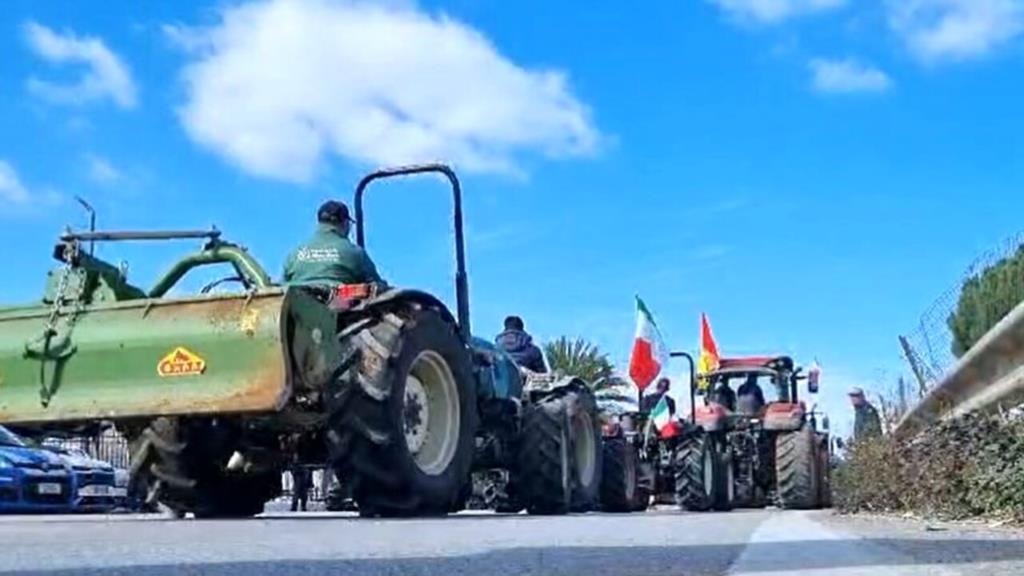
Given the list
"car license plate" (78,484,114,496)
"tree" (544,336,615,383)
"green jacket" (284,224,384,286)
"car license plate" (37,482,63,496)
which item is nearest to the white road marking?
"green jacket" (284,224,384,286)

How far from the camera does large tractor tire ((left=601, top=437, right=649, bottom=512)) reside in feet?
48.1

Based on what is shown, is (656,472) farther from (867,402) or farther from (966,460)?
(966,460)

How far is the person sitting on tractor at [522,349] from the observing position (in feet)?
41.3

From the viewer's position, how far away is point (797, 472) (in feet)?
52.1

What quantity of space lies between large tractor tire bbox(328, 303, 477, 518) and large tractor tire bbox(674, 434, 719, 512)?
698 cm

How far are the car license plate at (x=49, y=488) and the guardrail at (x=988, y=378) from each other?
9.93 m

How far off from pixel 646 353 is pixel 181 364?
1475cm

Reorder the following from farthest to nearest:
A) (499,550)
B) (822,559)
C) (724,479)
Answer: (724,479)
(499,550)
(822,559)

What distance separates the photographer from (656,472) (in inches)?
680

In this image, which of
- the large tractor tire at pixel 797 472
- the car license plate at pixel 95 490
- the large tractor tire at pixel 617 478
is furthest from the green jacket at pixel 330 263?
the large tractor tire at pixel 797 472

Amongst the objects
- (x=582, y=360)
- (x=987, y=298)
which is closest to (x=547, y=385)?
(x=987, y=298)

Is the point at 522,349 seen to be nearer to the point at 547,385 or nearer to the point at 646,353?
the point at 547,385

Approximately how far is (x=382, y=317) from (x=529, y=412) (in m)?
2.53

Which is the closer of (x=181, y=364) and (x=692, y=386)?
(x=181, y=364)
